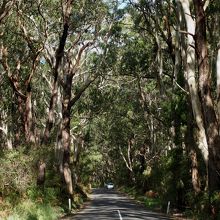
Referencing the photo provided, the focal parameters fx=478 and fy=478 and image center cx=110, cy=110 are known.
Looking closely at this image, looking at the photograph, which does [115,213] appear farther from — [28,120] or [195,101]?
[195,101]

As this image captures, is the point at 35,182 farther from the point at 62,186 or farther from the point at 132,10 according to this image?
the point at 132,10

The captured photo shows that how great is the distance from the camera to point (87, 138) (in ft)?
174

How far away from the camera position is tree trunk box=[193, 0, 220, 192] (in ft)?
Answer: 50.3

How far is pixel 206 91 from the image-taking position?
51.5 ft

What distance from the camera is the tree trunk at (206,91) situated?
50.3 ft

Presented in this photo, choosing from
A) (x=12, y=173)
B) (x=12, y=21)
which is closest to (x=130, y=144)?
(x=12, y=21)

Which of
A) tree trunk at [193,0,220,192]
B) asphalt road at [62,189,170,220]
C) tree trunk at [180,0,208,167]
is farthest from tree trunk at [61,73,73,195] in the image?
tree trunk at [193,0,220,192]

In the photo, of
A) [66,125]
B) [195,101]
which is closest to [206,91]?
[195,101]

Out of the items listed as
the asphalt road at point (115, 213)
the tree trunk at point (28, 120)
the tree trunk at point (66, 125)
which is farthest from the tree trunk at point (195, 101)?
the tree trunk at point (66, 125)

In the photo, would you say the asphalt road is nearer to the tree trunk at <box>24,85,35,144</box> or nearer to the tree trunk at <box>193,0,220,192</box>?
the tree trunk at <box>24,85,35,144</box>

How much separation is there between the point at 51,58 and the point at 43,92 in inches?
541

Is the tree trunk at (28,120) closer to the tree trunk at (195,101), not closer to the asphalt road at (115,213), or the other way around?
the asphalt road at (115,213)

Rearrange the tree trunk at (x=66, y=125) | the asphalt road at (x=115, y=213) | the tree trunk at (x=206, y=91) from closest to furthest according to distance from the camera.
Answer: the tree trunk at (x=206, y=91) → the asphalt road at (x=115, y=213) → the tree trunk at (x=66, y=125)

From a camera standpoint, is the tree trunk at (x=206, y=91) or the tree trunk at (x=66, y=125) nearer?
the tree trunk at (x=206, y=91)
